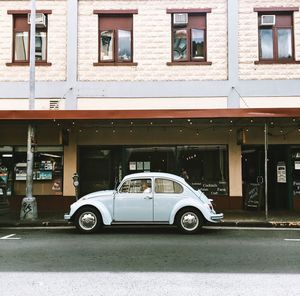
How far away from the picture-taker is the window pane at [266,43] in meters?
15.8

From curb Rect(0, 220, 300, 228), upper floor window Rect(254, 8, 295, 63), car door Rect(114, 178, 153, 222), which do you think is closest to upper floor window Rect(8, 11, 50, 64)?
curb Rect(0, 220, 300, 228)

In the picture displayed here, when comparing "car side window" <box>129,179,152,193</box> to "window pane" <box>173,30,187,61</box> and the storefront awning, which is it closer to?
the storefront awning

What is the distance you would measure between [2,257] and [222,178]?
9395 mm

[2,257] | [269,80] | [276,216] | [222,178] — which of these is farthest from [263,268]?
[269,80]

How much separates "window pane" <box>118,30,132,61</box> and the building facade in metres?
0.04

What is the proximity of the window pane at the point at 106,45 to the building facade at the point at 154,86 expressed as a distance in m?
0.04

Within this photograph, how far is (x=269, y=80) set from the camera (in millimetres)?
15500

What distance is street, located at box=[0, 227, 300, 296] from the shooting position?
6.01 m

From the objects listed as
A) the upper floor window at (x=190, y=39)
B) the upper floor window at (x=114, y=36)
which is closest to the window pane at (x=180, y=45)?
the upper floor window at (x=190, y=39)

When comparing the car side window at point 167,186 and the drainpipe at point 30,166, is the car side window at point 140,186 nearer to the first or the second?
the car side window at point 167,186

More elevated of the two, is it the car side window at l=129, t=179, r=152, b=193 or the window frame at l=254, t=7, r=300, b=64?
the window frame at l=254, t=7, r=300, b=64

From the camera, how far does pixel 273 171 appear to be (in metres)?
16.0

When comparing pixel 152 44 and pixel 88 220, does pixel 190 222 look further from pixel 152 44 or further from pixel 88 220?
pixel 152 44
